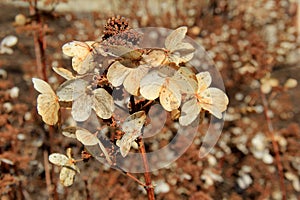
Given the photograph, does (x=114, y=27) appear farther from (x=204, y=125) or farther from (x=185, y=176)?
(x=204, y=125)

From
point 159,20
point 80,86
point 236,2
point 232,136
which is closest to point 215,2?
point 236,2

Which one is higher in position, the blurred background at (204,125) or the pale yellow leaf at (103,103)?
the pale yellow leaf at (103,103)


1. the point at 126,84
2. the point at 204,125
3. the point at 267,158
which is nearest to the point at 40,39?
the point at 126,84

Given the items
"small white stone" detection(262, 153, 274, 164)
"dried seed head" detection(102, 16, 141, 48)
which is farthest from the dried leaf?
"small white stone" detection(262, 153, 274, 164)

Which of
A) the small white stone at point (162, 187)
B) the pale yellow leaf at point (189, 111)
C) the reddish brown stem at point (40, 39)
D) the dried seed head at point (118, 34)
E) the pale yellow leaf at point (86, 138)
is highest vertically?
the dried seed head at point (118, 34)

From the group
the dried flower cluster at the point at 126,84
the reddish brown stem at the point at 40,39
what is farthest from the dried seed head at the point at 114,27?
the reddish brown stem at the point at 40,39

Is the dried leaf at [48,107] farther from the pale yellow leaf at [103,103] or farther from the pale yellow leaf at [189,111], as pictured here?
the pale yellow leaf at [189,111]
